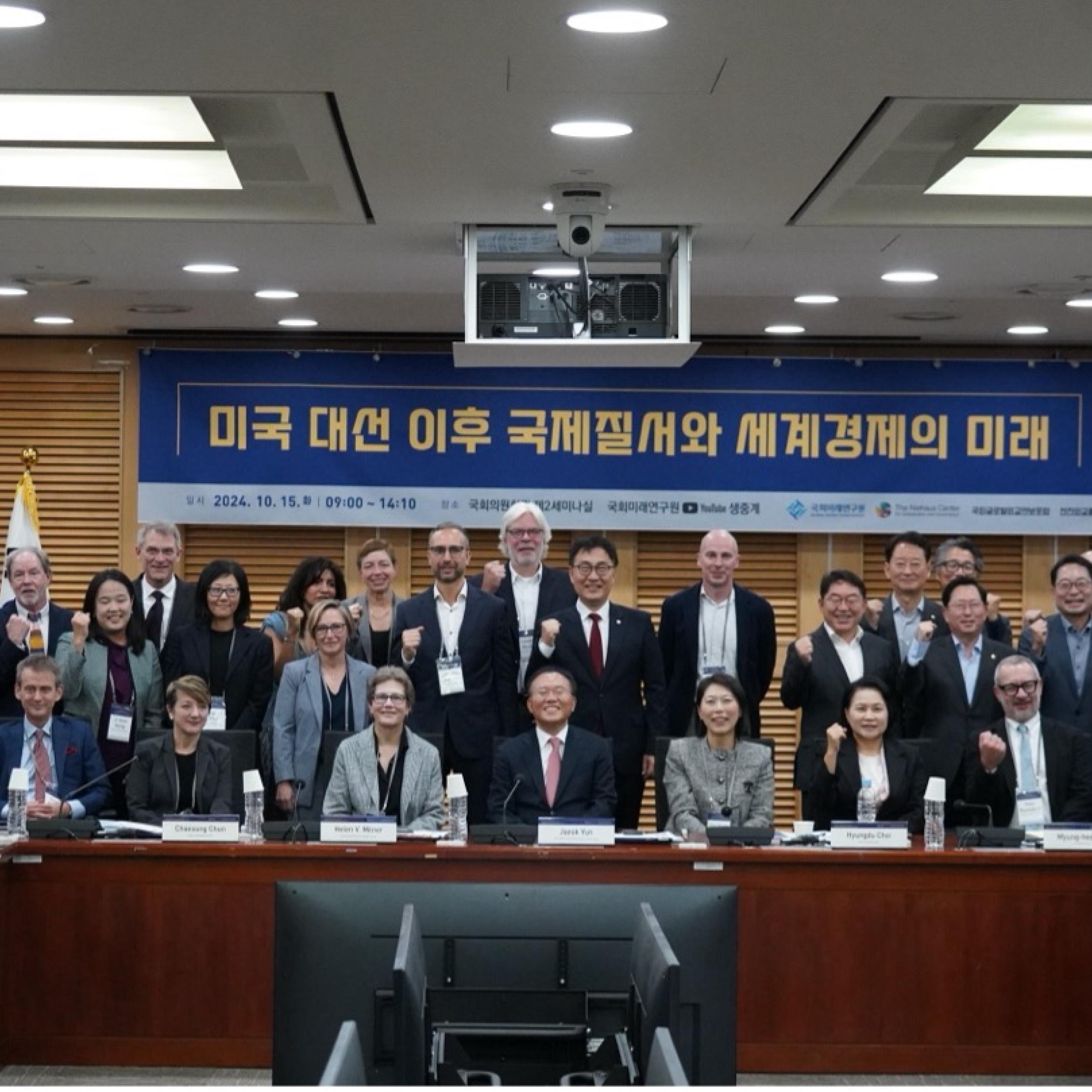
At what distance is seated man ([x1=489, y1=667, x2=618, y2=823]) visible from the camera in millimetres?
6219

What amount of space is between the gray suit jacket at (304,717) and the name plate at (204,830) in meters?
0.87

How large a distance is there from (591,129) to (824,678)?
8.64 ft

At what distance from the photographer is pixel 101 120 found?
5.45 metres

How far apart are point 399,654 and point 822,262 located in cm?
219

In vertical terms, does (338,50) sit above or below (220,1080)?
above

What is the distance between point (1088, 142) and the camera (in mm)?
5516

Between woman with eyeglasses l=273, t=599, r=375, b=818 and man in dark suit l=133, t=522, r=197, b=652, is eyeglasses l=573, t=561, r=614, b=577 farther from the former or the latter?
man in dark suit l=133, t=522, r=197, b=652

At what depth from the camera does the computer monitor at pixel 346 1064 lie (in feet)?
6.85

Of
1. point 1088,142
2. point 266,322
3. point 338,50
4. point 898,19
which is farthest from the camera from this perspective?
point 266,322

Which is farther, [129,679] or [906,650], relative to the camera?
[906,650]

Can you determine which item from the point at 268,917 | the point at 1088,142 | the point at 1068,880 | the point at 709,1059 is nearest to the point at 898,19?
the point at 1088,142

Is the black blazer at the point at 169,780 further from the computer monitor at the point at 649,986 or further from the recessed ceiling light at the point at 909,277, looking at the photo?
the computer monitor at the point at 649,986

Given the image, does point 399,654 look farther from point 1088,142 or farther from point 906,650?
point 1088,142

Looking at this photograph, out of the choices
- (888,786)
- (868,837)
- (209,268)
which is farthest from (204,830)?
(209,268)
